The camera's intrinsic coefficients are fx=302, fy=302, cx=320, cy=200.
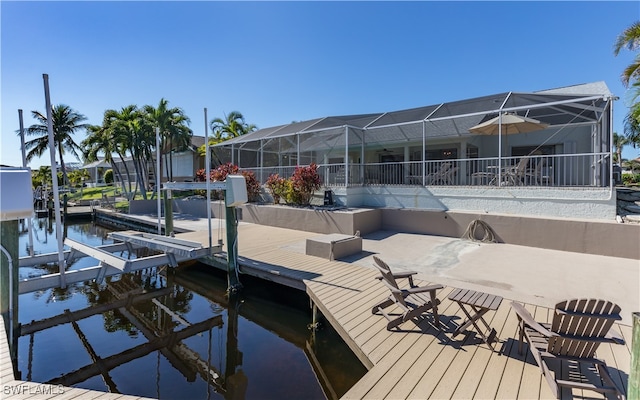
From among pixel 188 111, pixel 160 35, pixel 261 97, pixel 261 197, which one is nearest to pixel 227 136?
pixel 188 111

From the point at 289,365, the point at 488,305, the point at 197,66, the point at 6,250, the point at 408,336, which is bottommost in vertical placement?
the point at 289,365

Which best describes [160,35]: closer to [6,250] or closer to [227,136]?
[6,250]

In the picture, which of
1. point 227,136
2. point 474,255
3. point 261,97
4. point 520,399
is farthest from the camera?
point 227,136

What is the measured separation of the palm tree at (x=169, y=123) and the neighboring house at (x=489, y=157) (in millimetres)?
8654

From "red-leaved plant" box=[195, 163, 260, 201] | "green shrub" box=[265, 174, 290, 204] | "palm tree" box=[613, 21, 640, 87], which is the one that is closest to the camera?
"palm tree" box=[613, 21, 640, 87]

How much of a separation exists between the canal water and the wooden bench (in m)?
1.07

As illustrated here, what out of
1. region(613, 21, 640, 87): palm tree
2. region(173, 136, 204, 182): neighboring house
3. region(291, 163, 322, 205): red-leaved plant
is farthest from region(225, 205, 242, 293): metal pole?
region(173, 136, 204, 182): neighboring house

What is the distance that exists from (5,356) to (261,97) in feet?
56.9

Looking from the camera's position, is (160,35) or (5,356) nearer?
(5,356)

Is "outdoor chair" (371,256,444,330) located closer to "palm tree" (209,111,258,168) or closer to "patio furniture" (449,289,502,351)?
"patio furniture" (449,289,502,351)

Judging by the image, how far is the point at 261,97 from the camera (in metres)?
18.7

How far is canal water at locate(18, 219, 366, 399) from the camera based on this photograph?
4.09m

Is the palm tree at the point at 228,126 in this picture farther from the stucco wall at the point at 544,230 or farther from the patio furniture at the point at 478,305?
the patio furniture at the point at 478,305

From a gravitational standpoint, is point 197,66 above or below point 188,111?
below
